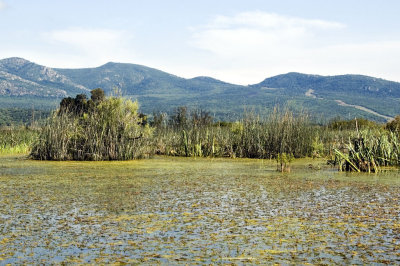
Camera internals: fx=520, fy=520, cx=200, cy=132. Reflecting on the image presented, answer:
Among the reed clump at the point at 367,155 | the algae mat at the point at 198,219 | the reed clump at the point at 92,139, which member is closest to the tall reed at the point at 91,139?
the reed clump at the point at 92,139

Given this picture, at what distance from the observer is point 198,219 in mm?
6484

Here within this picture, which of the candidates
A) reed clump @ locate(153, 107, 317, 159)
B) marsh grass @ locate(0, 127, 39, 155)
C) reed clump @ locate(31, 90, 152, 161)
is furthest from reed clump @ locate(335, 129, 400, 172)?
marsh grass @ locate(0, 127, 39, 155)

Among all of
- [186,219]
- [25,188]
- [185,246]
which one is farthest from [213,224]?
[25,188]

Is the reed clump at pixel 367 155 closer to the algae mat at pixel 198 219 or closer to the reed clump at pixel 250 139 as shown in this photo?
the algae mat at pixel 198 219

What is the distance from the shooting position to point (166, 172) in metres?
12.0

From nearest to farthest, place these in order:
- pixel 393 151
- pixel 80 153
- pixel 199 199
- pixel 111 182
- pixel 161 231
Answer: pixel 161 231 < pixel 199 199 < pixel 111 182 < pixel 393 151 < pixel 80 153

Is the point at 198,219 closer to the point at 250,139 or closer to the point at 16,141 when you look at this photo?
the point at 250,139

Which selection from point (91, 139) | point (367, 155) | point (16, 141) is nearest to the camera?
point (367, 155)

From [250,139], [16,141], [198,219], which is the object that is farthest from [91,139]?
[198,219]

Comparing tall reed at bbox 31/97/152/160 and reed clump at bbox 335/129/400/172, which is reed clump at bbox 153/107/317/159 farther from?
reed clump at bbox 335/129/400/172

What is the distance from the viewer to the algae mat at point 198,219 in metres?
4.93

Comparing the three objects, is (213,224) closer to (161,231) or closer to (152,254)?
(161,231)

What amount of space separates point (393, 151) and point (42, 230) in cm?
1049

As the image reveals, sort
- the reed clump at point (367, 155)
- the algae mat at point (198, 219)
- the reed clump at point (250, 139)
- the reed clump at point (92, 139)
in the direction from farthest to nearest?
the reed clump at point (250, 139)
the reed clump at point (92, 139)
the reed clump at point (367, 155)
the algae mat at point (198, 219)
